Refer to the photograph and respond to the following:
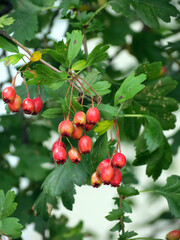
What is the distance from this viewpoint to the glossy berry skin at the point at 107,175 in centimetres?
93

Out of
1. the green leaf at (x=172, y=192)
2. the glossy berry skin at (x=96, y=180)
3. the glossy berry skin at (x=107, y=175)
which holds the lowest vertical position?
the green leaf at (x=172, y=192)

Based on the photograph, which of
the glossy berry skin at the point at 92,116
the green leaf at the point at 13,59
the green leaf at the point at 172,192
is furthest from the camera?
the green leaf at the point at 172,192

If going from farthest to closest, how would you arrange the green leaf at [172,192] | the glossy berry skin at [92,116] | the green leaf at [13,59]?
the green leaf at [172,192] < the green leaf at [13,59] < the glossy berry skin at [92,116]

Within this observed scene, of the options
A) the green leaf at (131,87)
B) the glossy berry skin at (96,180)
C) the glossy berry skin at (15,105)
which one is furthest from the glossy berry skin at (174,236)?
the glossy berry skin at (15,105)

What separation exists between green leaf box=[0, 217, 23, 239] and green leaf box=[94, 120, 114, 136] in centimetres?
28

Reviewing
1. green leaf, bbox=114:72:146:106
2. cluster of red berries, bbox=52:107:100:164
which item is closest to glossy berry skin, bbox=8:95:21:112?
cluster of red berries, bbox=52:107:100:164

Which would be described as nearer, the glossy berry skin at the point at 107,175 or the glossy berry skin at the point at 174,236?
the glossy berry skin at the point at 107,175

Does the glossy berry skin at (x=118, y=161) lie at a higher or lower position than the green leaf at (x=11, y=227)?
higher

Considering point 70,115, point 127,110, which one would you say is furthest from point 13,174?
point 70,115

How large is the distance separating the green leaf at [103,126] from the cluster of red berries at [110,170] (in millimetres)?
60

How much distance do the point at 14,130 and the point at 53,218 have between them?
41 centimetres

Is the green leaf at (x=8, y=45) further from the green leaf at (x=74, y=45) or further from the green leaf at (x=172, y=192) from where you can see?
the green leaf at (x=172, y=192)

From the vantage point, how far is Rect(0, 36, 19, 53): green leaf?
108cm

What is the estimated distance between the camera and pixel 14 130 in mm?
1925
